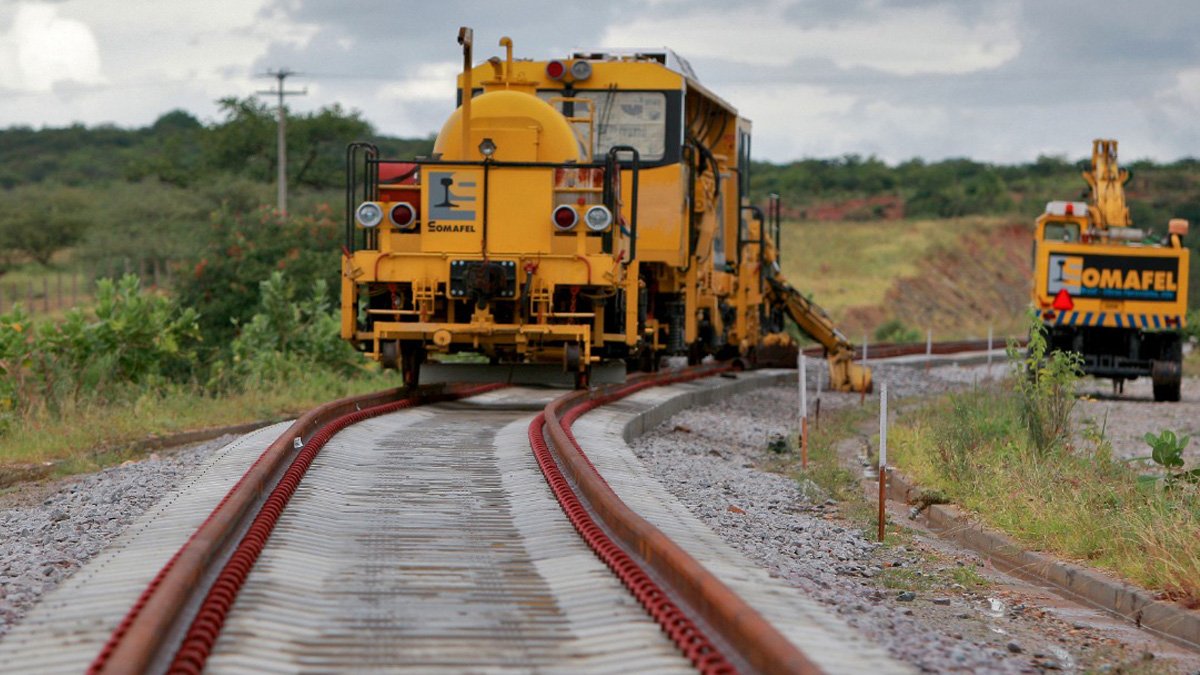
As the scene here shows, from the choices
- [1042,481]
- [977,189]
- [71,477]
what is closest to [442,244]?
[71,477]

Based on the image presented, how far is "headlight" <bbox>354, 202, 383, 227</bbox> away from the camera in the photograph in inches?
616

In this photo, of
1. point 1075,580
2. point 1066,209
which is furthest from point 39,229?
point 1075,580

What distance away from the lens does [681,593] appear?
6.71 metres

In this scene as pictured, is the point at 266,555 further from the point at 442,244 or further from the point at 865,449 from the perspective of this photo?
the point at 865,449

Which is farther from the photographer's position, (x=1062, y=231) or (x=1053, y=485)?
(x=1062, y=231)

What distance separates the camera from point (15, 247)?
6581cm

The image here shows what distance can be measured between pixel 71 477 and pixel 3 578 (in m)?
6.32

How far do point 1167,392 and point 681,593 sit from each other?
22026 millimetres

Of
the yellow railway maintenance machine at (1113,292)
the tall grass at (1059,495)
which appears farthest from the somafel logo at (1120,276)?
the tall grass at (1059,495)

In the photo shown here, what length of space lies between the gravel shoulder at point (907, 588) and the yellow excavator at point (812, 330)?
12.4 m

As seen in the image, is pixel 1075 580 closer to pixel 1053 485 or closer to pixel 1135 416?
pixel 1053 485

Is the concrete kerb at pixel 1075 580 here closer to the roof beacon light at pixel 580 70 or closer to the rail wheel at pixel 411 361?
the rail wheel at pixel 411 361

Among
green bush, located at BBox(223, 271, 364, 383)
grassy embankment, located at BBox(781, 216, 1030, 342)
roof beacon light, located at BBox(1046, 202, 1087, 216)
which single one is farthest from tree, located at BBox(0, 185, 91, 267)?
roof beacon light, located at BBox(1046, 202, 1087, 216)

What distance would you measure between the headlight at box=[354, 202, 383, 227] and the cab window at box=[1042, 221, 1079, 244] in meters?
14.6
